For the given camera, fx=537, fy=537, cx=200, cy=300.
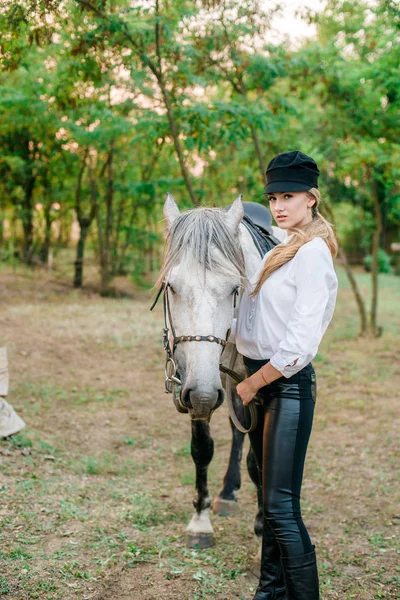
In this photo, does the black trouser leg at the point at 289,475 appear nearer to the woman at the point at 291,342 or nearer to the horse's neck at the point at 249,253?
the woman at the point at 291,342

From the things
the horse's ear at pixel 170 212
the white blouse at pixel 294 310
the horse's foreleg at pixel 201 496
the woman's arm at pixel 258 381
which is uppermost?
the horse's ear at pixel 170 212

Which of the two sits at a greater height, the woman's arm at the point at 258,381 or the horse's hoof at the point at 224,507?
the woman's arm at the point at 258,381

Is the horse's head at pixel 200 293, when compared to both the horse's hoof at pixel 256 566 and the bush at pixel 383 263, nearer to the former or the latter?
the horse's hoof at pixel 256 566

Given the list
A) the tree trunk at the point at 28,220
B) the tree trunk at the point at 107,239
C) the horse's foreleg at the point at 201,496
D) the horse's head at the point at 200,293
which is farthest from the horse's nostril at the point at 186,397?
the tree trunk at the point at 28,220

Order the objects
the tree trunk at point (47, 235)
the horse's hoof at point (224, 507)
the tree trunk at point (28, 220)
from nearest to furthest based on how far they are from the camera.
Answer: the horse's hoof at point (224, 507)
the tree trunk at point (28, 220)
the tree trunk at point (47, 235)

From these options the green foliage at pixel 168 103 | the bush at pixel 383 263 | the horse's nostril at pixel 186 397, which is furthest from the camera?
the bush at pixel 383 263

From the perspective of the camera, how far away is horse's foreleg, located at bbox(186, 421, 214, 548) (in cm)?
325

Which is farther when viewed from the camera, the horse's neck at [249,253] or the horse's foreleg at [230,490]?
the horse's foreleg at [230,490]

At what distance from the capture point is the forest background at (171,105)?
16.1 feet

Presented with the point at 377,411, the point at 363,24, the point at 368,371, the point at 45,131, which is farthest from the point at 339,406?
the point at 45,131

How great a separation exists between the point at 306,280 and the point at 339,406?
14.1ft

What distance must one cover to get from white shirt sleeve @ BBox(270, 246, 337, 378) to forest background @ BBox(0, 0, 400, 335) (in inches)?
38.3

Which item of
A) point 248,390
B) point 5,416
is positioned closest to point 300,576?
Answer: point 248,390

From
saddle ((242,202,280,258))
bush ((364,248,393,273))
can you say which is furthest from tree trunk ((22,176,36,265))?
bush ((364,248,393,273))
